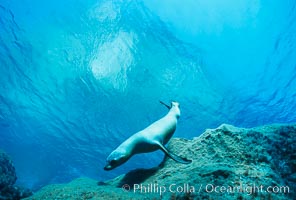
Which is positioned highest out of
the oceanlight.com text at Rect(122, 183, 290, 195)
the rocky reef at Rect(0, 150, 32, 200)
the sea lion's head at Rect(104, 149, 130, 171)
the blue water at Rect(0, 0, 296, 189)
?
the blue water at Rect(0, 0, 296, 189)

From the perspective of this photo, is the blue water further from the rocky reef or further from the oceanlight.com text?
the oceanlight.com text

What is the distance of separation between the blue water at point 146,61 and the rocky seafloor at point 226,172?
1042 centimetres

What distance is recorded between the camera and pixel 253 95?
715 inches

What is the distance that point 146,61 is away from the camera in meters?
15.9

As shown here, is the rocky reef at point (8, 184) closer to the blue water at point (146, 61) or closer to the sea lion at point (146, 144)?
the sea lion at point (146, 144)

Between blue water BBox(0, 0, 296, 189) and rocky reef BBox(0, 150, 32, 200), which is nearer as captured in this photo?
rocky reef BBox(0, 150, 32, 200)

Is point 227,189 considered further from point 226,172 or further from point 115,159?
point 115,159

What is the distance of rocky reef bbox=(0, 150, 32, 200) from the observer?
7592 mm

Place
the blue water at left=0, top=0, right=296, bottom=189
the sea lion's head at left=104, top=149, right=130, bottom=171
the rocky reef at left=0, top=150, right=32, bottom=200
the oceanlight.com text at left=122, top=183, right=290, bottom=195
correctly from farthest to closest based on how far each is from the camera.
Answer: the blue water at left=0, top=0, right=296, bottom=189 < the rocky reef at left=0, top=150, right=32, bottom=200 < the sea lion's head at left=104, top=149, right=130, bottom=171 < the oceanlight.com text at left=122, top=183, right=290, bottom=195

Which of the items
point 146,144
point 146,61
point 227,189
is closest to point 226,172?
point 227,189

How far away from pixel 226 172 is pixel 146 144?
1921mm

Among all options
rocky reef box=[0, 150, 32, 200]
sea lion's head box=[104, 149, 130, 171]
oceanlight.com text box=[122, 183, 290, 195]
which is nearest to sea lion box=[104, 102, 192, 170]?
sea lion's head box=[104, 149, 130, 171]

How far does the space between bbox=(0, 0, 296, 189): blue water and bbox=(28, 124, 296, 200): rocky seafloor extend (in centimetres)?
1042

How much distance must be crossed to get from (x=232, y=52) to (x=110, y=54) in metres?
8.51
